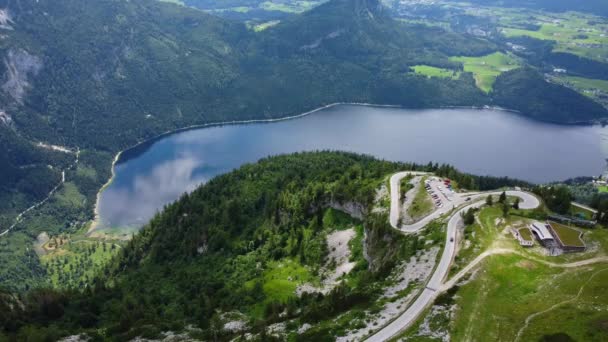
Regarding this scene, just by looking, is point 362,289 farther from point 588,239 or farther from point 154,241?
point 154,241

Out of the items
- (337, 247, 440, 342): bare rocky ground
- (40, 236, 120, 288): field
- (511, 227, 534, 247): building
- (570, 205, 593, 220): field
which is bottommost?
(40, 236, 120, 288): field

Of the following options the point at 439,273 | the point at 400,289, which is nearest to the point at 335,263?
the point at 400,289

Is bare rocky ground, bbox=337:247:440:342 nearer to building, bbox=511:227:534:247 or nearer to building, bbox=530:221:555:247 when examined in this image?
building, bbox=511:227:534:247

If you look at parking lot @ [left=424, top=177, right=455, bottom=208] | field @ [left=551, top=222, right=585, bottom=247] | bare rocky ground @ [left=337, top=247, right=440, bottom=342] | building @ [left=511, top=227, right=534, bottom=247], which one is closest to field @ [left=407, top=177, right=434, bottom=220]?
parking lot @ [left=424, top=177, right=455, bottom=208]

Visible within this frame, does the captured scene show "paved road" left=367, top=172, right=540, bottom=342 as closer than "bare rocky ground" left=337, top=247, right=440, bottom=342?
Yes

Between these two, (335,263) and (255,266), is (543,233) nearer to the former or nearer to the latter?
(335,263)

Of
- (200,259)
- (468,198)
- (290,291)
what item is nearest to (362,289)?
(290,291)

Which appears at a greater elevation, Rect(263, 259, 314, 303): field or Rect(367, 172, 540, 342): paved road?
Rect(367, 172, 540, 342): paved road

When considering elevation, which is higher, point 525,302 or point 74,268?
point 525,302
